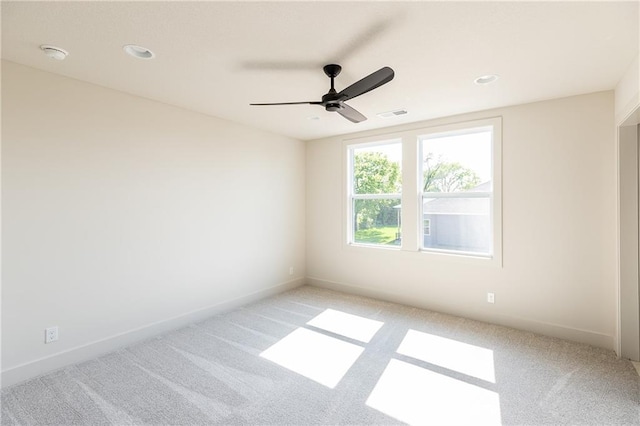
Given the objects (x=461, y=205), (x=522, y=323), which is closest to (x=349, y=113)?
(x=461, y=205)

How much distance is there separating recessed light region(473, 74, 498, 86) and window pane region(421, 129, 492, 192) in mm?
1062

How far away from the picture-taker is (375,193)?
4.62m

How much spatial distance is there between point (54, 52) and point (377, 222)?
3.89 m

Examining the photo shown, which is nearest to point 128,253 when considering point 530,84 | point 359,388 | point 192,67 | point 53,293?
point 53,293

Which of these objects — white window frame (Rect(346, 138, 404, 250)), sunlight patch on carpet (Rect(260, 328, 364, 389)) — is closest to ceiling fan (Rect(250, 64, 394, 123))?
white window frame (Rect(346, 138, 404, 250))

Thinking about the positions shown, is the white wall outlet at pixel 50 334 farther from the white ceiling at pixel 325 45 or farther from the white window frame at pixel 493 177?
the white window frame at pixel 493 177

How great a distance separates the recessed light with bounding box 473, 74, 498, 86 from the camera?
8.62 ft

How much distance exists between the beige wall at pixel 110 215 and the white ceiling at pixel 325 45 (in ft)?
1.10

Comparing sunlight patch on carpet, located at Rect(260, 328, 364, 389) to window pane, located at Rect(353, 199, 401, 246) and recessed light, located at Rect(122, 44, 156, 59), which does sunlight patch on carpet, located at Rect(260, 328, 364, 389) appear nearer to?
window pane, located at Rect(353, 199, 401, 246)

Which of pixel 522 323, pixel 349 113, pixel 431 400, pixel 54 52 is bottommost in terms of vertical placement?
pixel 431 400

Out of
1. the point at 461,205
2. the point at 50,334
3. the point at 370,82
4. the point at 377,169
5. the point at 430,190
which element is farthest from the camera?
the point at 377,169

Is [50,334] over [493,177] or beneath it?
beneath

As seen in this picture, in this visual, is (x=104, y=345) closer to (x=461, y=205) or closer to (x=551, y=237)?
(x=461, y=205)

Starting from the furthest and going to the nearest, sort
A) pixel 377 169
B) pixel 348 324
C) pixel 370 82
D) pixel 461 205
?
pixel 377 169
pixel 461 205
pixel 348 324
pixel 370 82
